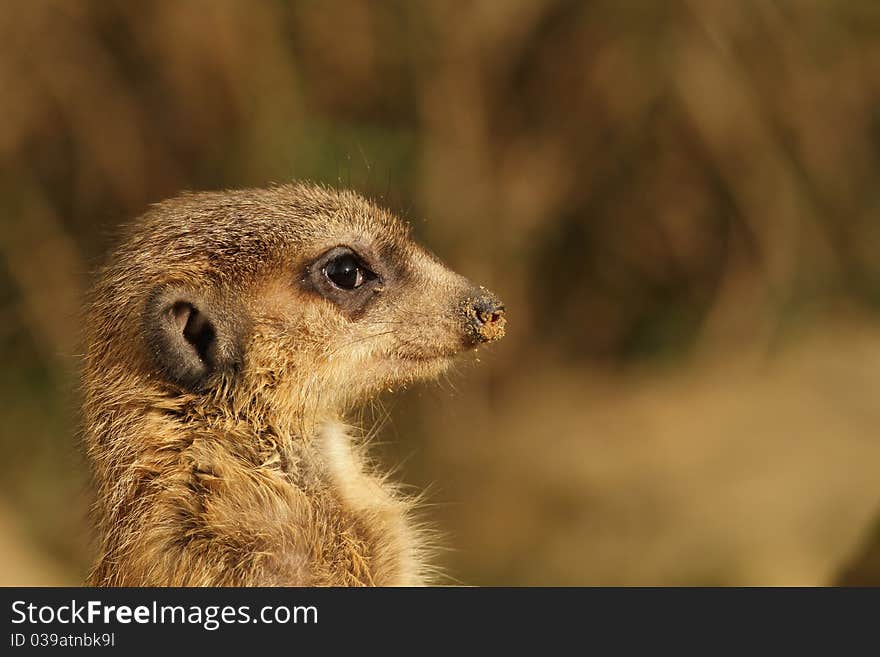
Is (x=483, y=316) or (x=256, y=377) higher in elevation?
(x=483, y=316)

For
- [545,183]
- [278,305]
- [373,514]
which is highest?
[545,183]

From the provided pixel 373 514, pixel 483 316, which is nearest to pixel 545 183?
pixel 483 316

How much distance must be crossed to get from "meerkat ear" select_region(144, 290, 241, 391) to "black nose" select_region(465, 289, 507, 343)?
0.52 meters

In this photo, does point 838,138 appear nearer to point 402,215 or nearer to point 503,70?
point 503,70

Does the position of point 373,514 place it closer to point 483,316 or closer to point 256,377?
point 256,377

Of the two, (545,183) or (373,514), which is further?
(545,183)

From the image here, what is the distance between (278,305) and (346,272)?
7.1 inches

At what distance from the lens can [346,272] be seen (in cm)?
243

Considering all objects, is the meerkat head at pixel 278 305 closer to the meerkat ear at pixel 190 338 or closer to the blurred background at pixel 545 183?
the meerkat ear at pixel 190 338

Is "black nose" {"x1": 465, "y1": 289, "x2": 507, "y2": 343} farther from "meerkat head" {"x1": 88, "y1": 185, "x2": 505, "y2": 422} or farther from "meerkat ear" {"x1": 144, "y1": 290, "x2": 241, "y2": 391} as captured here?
"meerkat ear" {"x1": 144, "y1": 290, "x2": 241, "y2": 391}

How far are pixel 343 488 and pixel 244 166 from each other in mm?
3079

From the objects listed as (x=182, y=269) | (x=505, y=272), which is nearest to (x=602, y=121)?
(x=505, y=272)

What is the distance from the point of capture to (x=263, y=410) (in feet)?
7.43

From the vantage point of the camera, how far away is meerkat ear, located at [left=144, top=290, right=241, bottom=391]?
2.19 metres
